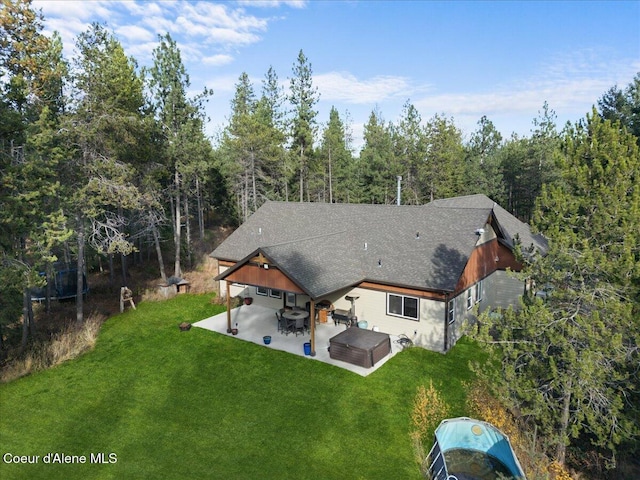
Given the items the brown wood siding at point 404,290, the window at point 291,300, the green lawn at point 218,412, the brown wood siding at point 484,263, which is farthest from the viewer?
the window at point 291,300

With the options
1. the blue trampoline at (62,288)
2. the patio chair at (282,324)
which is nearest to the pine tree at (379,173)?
the patio chair at (282,324)

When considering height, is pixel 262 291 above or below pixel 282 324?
above

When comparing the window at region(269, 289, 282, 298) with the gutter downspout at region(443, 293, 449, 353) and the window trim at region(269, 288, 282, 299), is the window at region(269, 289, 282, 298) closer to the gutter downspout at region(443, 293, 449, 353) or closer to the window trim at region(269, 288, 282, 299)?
the window trim at region(269, 288, 282, 299)

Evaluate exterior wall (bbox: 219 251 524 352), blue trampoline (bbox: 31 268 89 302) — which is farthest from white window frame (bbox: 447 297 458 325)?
blue trampoline (bbox: 31 268 89 302)

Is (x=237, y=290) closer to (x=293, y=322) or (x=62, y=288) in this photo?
(x=293, y=322)

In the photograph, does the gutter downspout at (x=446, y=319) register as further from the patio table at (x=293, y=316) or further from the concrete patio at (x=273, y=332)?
the patio table at (x=293, y=316)

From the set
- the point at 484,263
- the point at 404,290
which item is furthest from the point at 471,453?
the point at 484,263
